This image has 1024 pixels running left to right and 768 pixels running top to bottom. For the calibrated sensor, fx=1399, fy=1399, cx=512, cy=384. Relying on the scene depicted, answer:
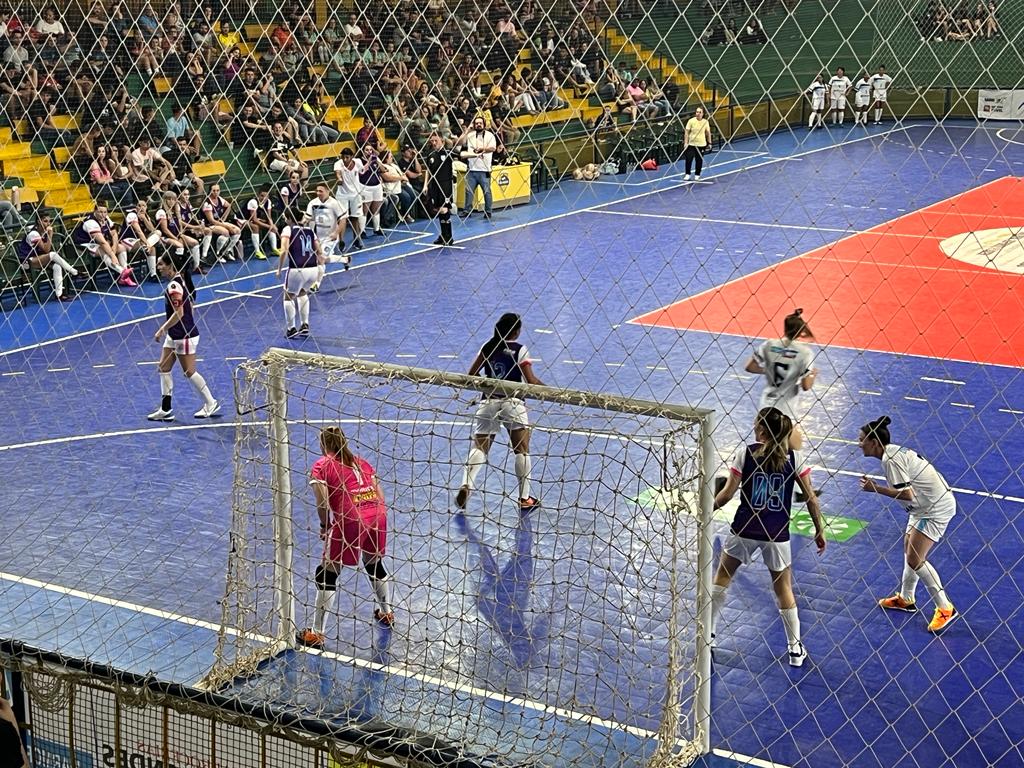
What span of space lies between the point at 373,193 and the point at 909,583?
13174 millimetres

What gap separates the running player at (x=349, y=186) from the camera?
19266mm

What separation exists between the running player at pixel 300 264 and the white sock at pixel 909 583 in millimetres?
8494

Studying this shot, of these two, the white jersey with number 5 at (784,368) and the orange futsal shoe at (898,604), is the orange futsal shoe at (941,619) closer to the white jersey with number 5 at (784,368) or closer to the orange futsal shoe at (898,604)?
the orange futsal shoe at (898,604)

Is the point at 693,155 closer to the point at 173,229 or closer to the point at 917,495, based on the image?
the point at 173,229

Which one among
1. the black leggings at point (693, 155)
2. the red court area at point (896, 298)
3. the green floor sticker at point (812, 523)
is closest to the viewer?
the green floor sticker at point (812, 523)

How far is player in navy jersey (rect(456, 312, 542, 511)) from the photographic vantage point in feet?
32.7

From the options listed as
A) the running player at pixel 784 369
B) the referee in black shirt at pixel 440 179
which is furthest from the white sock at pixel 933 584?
the referee in black shirt at pixel 440 179

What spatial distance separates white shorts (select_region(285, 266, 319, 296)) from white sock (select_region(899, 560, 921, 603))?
8494 mm

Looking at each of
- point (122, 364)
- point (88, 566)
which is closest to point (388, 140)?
point (122, 364)

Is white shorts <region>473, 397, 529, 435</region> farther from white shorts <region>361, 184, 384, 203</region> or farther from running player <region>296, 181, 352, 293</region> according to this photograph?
white shorts <region>361, 184, 384, 203</region>

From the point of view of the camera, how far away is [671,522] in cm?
714

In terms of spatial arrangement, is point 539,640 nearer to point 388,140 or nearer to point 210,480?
point 210,480

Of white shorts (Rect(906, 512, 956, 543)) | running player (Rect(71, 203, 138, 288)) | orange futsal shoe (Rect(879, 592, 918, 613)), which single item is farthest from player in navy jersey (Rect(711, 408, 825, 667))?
running player (Rect(71, 203, 138, 288))

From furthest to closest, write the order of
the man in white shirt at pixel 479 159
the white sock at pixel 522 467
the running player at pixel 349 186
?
the man in white shirt at pixel 479 159 < the running player at pixel 349 186 < the white sock at pixel 522 467
